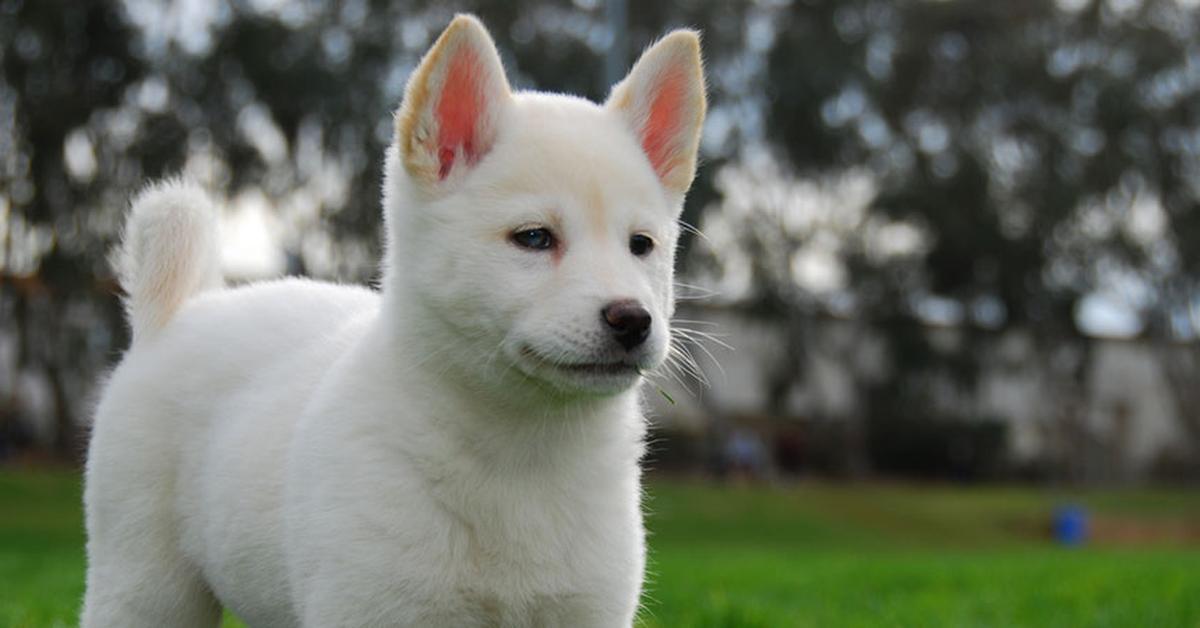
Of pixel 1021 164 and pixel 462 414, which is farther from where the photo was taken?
pixel 1021 164

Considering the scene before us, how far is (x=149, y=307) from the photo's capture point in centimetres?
479

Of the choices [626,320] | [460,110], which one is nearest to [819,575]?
[460,110]

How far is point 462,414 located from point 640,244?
27.0 inches

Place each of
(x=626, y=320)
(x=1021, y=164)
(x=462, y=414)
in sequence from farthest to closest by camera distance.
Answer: (x=1021, y=164), (x=462, y=414), (x=626, y=320)

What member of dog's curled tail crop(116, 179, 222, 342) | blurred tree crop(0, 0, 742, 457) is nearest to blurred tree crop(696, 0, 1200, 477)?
blurred tree crop(0, 0, 742, 457)

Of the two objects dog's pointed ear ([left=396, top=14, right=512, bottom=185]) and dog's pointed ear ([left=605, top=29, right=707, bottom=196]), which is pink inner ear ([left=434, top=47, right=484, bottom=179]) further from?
dog's pointed ear ([left=605, top=29, right=707, bottom=196])

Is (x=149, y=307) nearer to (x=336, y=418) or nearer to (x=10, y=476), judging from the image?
(x=336, y=418)

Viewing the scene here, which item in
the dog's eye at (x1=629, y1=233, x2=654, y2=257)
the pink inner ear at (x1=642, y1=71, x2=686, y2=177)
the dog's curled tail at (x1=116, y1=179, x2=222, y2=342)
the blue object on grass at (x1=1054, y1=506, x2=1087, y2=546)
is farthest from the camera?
the blue object on grass at (x1=1054, y1=506, x2=1087, y2=546)

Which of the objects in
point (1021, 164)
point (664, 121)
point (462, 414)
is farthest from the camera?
point (1021, 164)

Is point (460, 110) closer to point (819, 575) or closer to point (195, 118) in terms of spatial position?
point (819, 575)

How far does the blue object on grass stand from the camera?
31.0 meters

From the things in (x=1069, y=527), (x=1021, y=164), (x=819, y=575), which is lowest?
(x=1069, y=527)

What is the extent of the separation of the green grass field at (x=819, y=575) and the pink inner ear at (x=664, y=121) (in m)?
1.38

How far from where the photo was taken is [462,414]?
3.70 m
